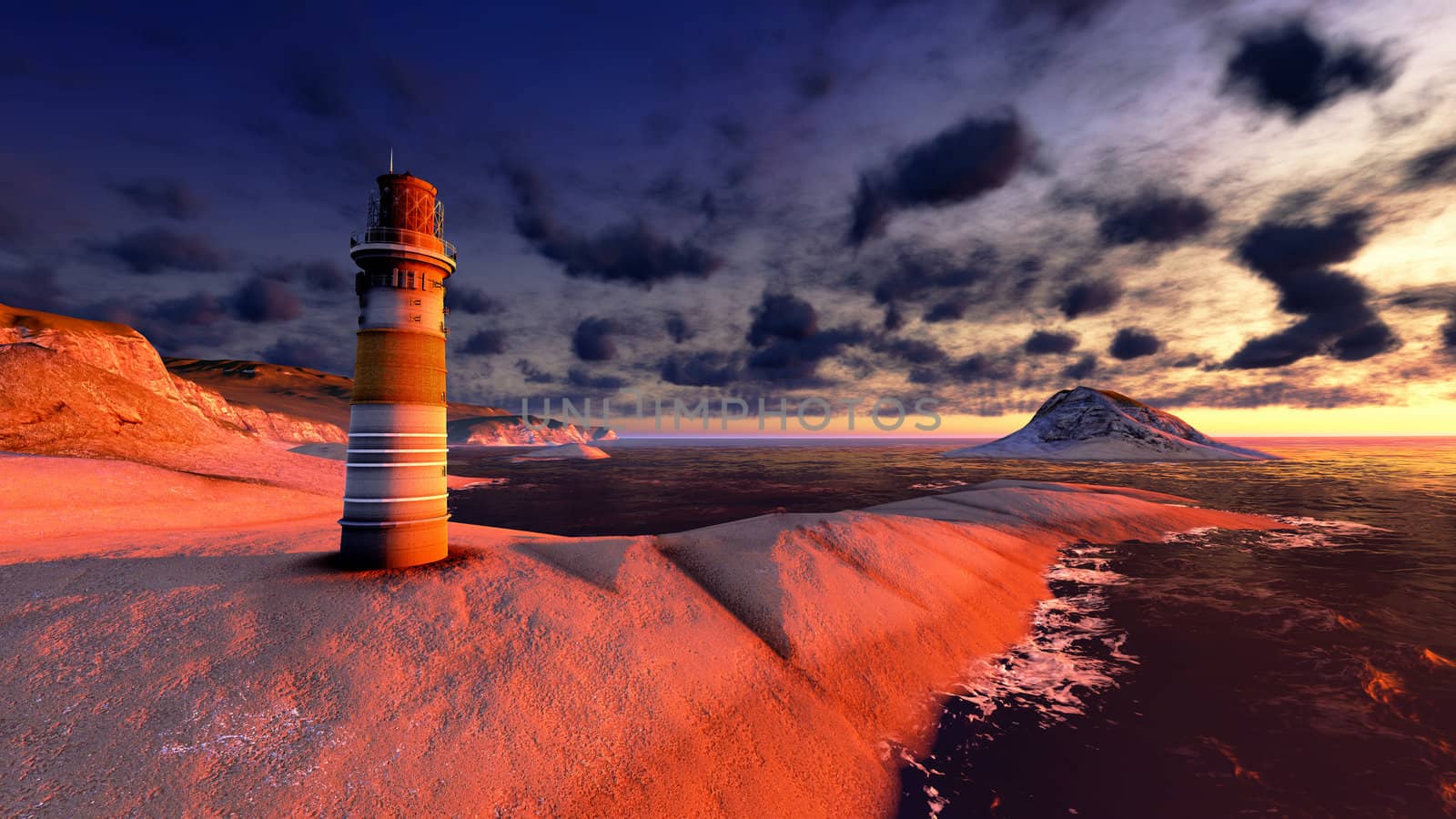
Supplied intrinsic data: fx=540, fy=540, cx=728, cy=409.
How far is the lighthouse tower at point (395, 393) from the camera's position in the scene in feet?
35.2

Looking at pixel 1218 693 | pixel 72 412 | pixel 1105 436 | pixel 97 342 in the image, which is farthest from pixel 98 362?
pixel 1105 436

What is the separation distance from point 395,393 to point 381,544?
9.99 ft

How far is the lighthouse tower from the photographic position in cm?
1073

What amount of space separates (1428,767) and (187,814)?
53.7ft

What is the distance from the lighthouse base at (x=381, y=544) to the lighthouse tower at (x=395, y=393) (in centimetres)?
2

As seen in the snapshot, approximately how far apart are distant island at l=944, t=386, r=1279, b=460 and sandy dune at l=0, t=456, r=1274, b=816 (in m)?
103

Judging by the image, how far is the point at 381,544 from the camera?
10.8 meters

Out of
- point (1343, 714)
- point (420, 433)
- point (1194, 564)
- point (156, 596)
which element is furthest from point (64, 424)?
point (1194, 564)

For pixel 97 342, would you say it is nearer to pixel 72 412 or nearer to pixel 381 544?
pixel 72 412

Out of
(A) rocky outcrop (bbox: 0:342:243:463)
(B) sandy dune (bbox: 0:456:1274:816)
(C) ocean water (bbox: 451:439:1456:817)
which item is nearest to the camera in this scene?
(B) sandy dune (bbox: 0:456:1274:816)

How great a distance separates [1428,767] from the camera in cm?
808

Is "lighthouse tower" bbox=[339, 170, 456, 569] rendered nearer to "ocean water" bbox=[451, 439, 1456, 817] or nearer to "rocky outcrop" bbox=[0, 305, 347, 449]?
"ocean water" bbox=[451, 439, 1456, 817]

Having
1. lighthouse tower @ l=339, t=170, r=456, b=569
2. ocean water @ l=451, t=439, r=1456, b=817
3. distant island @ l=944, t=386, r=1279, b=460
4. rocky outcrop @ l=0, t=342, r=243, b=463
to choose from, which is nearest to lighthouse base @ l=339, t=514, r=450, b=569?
lighthouse tower @ l=339, t=170, r=456, b=569

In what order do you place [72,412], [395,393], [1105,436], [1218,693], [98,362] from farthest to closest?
1. [1105,436]
2. [98,362]
3. [72,412]
4. [395,393]
5. [1218,693]
